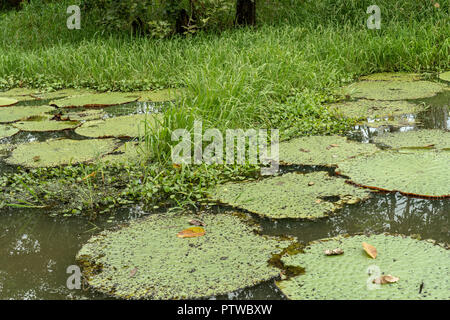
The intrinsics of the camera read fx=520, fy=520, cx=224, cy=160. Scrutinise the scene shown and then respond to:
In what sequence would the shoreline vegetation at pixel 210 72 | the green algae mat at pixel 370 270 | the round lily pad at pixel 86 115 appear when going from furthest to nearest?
the round lily pad at pixel 86 115 → the shoreline vegetation at pixel 210 72 → the green algae mat at pixel 370 270

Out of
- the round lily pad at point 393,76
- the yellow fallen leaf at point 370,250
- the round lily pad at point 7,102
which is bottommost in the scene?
the yellow fallen leaf at point 370,250

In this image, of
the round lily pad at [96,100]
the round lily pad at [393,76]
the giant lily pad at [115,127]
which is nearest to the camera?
the giant lily pad at [115,127]

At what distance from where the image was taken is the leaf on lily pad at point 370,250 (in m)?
1.86

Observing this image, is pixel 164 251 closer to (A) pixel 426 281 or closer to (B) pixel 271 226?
(B) pixel 271 226

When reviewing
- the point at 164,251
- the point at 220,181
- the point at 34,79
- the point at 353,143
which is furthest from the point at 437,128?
the point at 34,79

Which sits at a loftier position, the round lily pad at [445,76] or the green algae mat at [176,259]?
the round lily pad at [445,76]

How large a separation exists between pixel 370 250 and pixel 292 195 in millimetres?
658

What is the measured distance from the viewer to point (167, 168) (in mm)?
2906

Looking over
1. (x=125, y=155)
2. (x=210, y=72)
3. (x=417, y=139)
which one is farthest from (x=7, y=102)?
(x=417, y=139)

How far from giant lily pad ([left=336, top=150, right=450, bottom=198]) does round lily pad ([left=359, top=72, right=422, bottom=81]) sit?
87.7 inches

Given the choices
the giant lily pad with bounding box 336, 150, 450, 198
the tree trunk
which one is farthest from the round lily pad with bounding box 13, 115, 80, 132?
the tree trunk

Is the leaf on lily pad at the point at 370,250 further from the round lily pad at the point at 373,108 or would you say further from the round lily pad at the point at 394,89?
the round lily pad at the point at 394,89

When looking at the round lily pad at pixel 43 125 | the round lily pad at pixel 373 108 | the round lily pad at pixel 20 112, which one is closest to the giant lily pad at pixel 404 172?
the round lily pad at pixel 373 108

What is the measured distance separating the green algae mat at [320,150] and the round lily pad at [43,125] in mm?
1714
